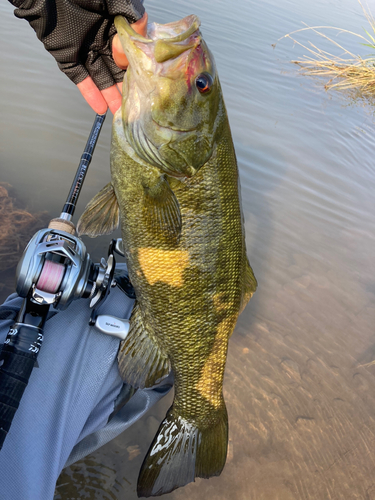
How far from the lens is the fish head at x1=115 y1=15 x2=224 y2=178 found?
4.81ft

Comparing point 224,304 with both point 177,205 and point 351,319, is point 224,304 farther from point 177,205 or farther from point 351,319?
A: point 351,319

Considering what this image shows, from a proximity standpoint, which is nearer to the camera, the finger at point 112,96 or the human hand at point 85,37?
the human hand at point 85,37

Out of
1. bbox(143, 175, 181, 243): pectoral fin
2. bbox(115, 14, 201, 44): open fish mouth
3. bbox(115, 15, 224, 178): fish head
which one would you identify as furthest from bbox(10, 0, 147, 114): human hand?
bbox(143, 175, 181, 243): pectoral fin

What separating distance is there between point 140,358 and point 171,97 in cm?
125

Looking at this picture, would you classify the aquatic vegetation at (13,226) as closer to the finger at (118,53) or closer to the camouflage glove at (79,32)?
the camouflage glove at (79,32)

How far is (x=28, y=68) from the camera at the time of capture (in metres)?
5.24

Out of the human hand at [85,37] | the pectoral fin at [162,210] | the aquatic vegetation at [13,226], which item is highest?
the human hand at [85,37]

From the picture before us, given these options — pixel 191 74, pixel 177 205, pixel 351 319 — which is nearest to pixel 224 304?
pixel 177 205

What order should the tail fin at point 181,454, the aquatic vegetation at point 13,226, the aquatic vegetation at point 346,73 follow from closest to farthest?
1. the tail fin at point 181,454
2. the aquatic vegetation at point 13,226
3. the aquatic vegetation at point 346,73

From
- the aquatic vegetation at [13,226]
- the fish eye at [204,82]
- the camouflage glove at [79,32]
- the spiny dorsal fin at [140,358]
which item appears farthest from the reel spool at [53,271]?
the aquatic vegetation at [13,226]

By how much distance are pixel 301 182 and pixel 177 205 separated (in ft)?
12.3

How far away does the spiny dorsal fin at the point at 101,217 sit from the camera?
178cm

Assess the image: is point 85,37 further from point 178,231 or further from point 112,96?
point 178,231

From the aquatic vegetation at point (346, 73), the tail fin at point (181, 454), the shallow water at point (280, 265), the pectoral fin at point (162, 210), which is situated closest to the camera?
the pectoral fin at point (162, 210)
